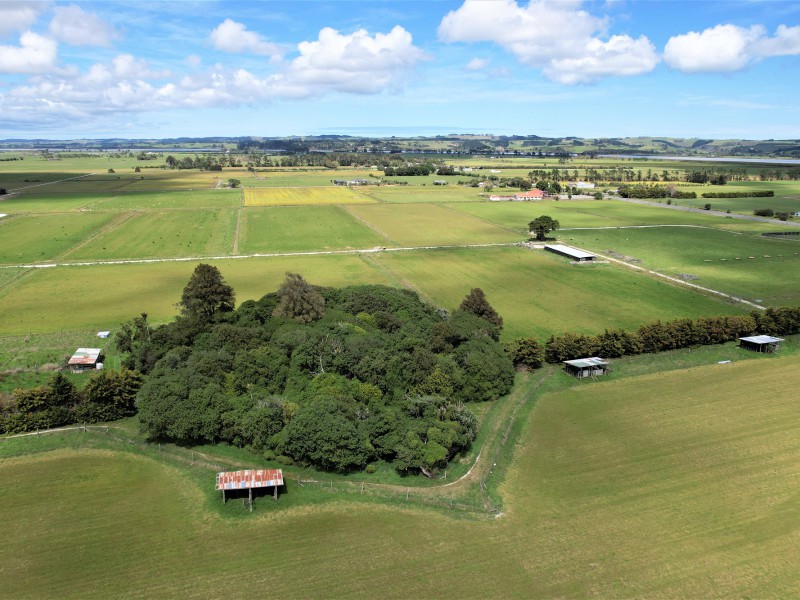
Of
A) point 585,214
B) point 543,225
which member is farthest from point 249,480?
point 585,214

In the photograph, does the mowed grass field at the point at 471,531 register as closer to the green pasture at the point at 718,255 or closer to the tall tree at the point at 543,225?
the green pasture at the point at 718,255

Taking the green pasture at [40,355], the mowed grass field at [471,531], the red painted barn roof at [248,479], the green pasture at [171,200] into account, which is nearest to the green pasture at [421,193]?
the green pasture at [171,200]

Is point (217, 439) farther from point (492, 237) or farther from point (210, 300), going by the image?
point (492, 237)

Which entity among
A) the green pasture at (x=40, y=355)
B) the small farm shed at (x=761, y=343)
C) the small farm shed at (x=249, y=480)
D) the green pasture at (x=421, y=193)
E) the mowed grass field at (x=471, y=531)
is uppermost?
the green pasture at (x=421, y=193)

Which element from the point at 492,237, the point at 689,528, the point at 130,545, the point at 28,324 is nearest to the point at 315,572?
the point at 130,545

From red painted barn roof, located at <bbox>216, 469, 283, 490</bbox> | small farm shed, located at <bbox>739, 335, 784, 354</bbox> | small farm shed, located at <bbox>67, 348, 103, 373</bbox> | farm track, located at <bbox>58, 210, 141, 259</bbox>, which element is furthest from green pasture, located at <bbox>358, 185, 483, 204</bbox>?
red painted barn roof, located at <bbox>216, 469, 283, 490</bbox>

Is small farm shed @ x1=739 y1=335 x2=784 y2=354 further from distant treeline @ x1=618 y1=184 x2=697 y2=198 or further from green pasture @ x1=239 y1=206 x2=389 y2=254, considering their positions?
distant treeline @ x1=618 y1=184 x2=697 y2=198
